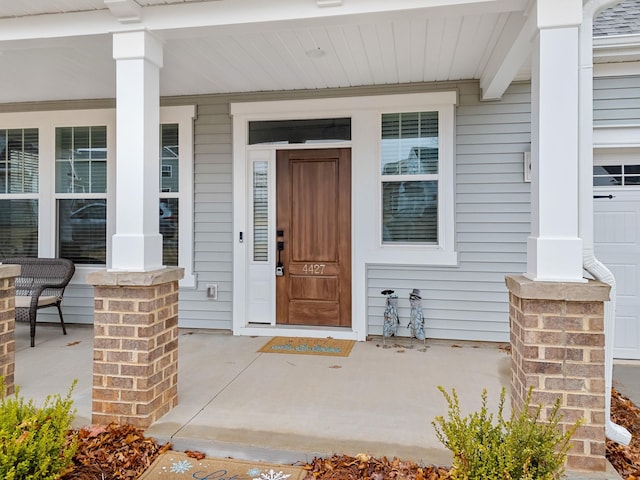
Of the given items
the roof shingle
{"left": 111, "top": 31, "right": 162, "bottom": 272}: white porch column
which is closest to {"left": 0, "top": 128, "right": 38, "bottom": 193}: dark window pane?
{"left": 111, "top": 31, "right": 162, "bottom": 272}: white porch column

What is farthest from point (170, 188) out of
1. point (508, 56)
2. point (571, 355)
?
point (571, 355)

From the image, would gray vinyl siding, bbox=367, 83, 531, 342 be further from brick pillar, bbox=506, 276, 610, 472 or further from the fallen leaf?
the fallen leaf

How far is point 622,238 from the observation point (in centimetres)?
427

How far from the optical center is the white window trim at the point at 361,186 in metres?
4.49

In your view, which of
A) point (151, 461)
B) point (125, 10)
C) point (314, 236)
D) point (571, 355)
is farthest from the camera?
point (314, 236)

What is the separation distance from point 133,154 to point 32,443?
162cm

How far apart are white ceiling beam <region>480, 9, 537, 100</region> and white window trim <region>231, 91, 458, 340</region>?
40cm

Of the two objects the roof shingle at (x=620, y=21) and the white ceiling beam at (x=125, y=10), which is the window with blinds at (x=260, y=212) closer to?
the white ceiling beam at (x=125, y=10)

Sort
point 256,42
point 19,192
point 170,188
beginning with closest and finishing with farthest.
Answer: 1. point 256,42
2. point 170,188
3. point 19,192

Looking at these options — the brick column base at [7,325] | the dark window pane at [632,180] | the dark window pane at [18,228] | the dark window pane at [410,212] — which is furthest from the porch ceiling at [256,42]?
the dark window pane at [632,180]

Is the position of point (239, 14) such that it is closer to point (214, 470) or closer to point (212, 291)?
point (214, 470)

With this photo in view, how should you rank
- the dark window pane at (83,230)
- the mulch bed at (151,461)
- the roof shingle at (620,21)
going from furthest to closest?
the dark window pane at (83,230) → the roof shingle at (620,21) → the mulch bed at (151,461)

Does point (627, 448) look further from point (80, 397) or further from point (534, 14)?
point (80, 397)

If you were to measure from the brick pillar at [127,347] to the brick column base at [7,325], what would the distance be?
93 centimetres
